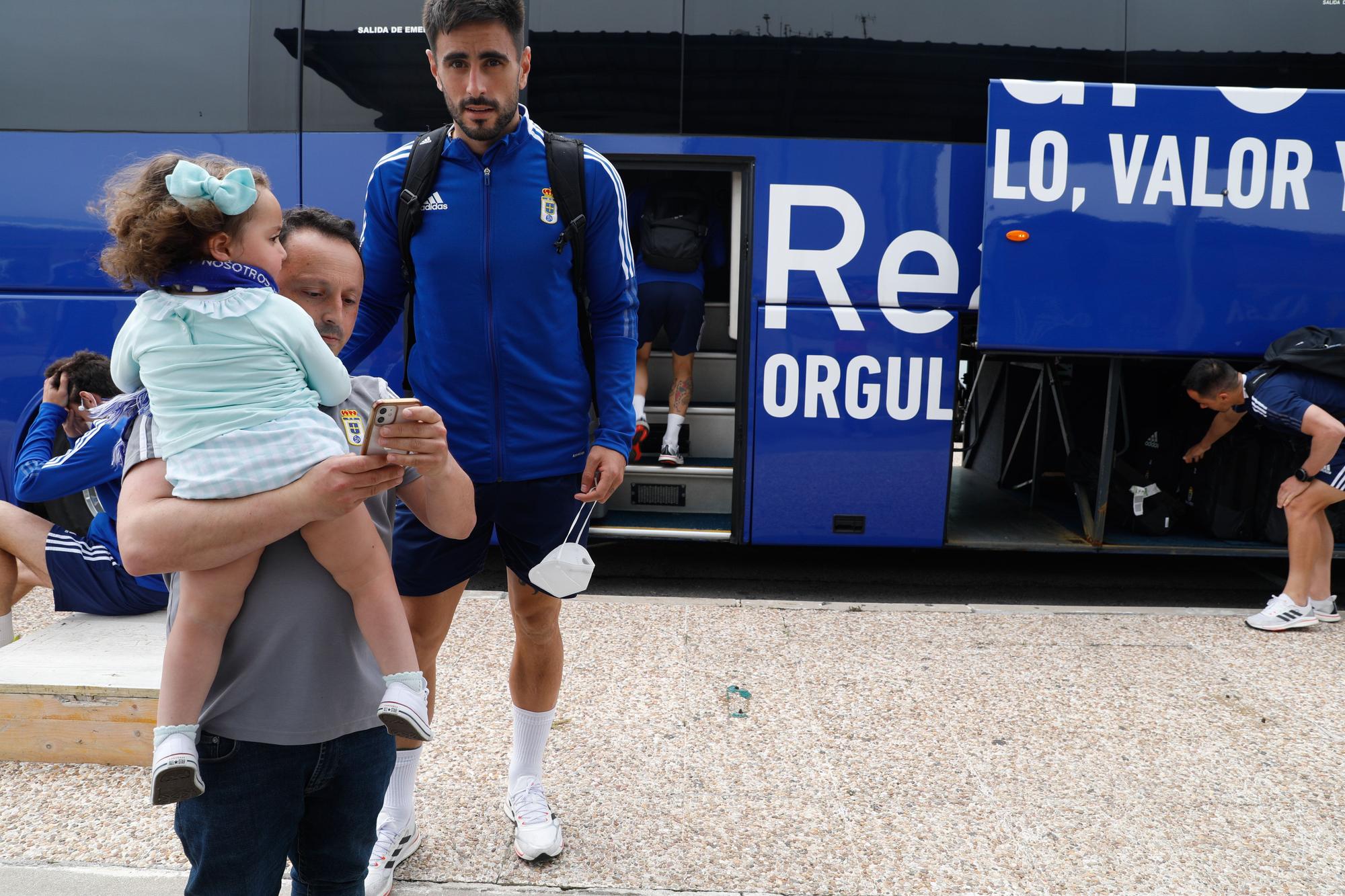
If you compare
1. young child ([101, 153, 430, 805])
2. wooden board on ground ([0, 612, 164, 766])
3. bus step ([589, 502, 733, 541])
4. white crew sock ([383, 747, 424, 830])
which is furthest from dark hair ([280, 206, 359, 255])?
bus step ([589, 502, 733, 541])

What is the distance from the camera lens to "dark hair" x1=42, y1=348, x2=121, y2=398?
12.2ft

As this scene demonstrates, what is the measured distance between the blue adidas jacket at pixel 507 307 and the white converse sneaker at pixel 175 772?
1050 mm

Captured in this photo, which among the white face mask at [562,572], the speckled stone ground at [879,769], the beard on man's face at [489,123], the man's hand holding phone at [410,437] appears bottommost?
the speckled stone ground at [879,769]

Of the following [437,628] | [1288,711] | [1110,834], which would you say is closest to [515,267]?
[437,628]

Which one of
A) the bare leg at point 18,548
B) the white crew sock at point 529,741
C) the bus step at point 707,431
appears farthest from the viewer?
the bus step at point 707,431

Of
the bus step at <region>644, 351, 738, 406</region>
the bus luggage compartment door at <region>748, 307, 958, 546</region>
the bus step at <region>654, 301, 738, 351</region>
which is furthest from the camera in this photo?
the bus step at <region>654, 301, 738, 351</region>

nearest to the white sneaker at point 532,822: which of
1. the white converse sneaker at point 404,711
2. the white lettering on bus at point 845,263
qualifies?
Result: the white converse sneaker at point 404,711

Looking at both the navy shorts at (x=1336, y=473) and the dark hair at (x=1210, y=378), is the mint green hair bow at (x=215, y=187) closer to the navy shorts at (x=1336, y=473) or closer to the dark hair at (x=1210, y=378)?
the dark hair at (x=1210, y=378)

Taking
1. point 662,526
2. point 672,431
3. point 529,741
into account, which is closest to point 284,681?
Answer: point 529,741

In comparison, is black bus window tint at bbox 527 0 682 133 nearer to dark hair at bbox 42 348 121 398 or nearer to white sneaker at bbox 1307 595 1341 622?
dark hair at bbox 42 348 121 398

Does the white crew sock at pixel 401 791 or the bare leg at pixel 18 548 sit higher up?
the bare leg at pixel 18 548

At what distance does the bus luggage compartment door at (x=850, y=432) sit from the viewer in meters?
5.05

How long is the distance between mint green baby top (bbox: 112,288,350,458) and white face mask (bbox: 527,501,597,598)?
935 millimetres

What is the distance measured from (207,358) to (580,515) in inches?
46.5
